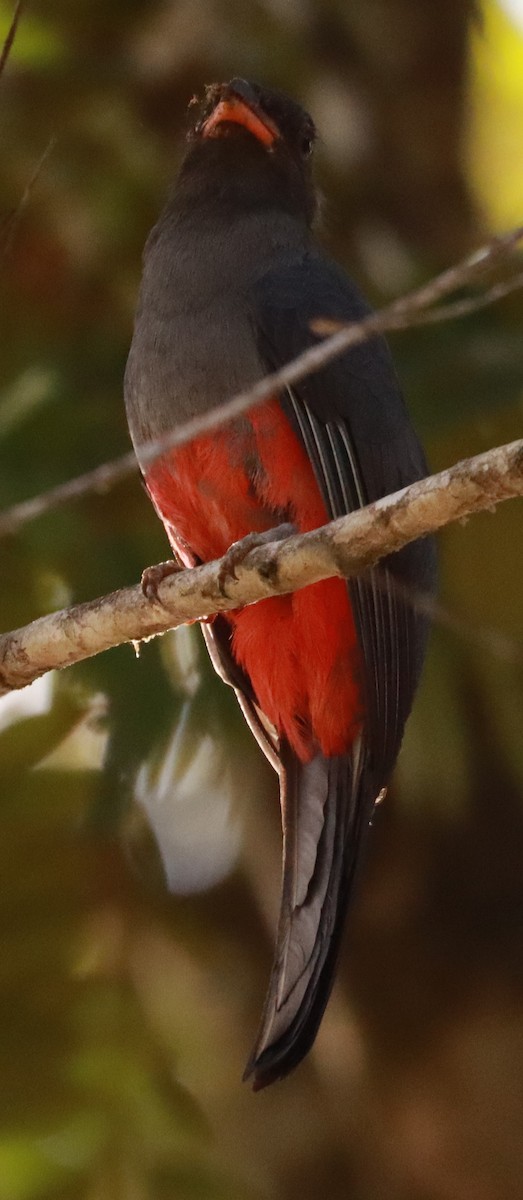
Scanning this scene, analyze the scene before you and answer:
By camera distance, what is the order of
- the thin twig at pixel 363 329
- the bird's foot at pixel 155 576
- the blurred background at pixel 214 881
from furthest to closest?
the blurred background at pixel 214 881 < the bird's foot at pixel 155 576 < the thin twig at pixel 363 329

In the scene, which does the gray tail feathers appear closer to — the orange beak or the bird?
the bird

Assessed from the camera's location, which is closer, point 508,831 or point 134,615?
point 134,615

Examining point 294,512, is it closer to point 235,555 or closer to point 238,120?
point 235,555

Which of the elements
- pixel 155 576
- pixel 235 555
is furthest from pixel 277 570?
pixel 155 576

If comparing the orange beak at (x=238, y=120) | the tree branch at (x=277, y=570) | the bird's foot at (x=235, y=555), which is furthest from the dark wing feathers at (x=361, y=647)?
the orange beak at (x=238, y=120)

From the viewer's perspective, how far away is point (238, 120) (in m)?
4.55

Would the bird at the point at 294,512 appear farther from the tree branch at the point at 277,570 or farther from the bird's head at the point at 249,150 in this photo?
the bird's head at the point at 249,150

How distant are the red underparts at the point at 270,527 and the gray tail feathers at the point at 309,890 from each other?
0.23 ft

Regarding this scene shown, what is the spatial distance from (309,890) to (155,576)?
2.44ft

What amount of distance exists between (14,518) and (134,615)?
867mm

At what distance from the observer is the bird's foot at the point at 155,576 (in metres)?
3.47

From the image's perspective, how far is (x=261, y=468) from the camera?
12.3 ft

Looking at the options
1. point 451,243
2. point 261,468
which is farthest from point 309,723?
point 451,243

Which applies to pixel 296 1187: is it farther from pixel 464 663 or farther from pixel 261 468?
pixel 261 468
